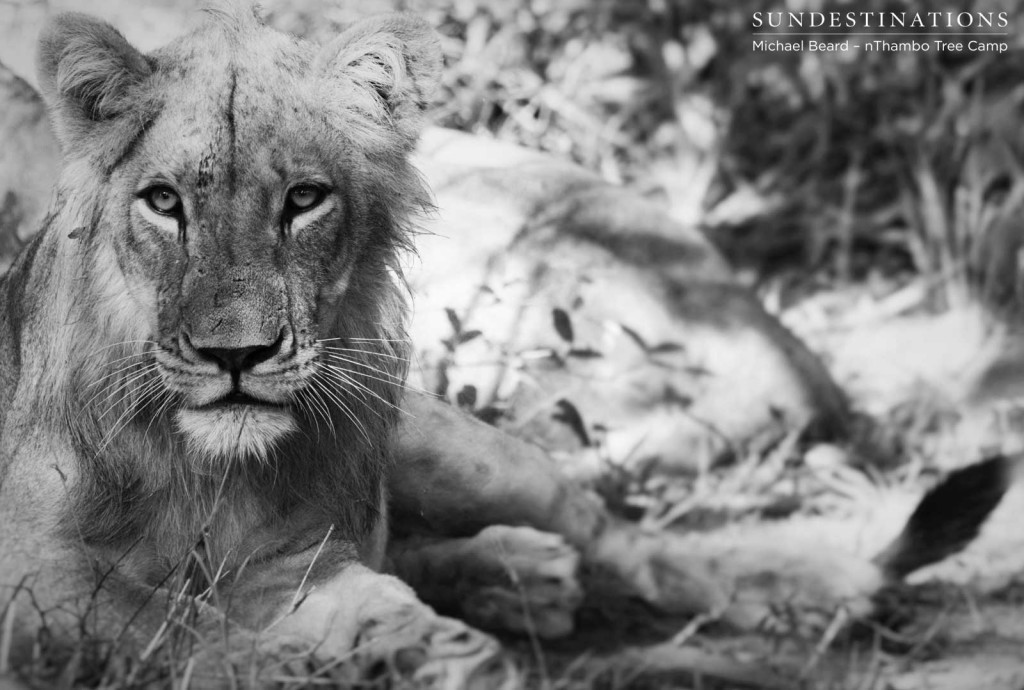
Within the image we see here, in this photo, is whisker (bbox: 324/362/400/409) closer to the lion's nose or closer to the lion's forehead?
the lion's nose

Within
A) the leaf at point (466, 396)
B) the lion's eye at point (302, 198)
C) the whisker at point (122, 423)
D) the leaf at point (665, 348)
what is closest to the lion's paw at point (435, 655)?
the whisker at point (122, 423)

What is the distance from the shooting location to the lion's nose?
2494mm

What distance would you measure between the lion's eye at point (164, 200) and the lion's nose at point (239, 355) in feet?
0.91

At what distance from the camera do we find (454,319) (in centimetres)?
355

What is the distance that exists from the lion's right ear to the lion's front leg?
110cm

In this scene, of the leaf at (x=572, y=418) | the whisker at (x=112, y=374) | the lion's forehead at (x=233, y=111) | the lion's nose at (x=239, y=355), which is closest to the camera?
the lion's nose at (x=239, y=355)

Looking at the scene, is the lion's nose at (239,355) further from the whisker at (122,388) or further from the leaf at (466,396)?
the leaf at (466,396)

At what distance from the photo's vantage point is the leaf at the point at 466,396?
11.8 feet

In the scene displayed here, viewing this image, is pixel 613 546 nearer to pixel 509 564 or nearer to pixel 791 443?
pixel 509 564

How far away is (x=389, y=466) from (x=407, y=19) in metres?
1.10

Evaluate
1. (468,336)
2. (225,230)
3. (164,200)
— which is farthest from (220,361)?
(468,336)

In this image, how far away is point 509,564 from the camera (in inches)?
126

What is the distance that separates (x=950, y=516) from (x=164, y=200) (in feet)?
6.72

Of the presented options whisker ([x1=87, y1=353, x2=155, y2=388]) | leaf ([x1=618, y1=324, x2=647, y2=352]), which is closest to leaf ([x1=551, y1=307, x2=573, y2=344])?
leaf ([x1=618, y1=324, x2=647, y2=352])
